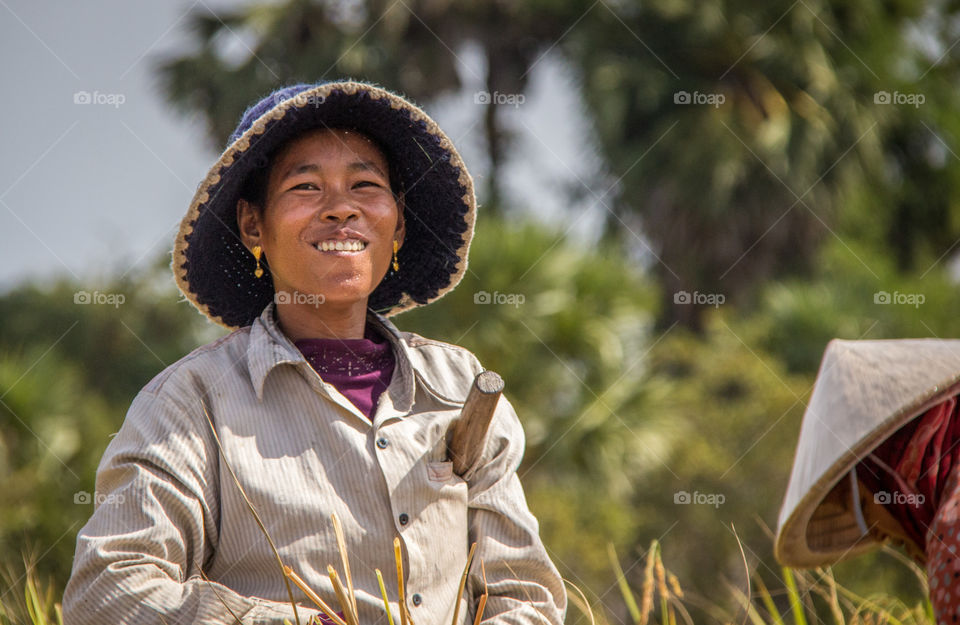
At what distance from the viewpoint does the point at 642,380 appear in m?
11.8

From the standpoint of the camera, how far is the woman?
165 centimetres

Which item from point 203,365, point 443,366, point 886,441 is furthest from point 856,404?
point 203,365

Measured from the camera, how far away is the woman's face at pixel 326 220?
76.6 inches

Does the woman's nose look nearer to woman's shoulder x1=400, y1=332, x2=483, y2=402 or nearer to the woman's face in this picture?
the woman's face

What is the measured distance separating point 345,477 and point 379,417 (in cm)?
12

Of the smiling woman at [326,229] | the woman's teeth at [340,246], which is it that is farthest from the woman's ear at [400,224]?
the woman's teeth at [340,246]

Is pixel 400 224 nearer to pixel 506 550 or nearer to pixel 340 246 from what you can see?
pixel 340 246

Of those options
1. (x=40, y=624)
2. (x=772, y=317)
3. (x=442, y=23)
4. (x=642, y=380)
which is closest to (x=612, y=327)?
(x=642, y=380)

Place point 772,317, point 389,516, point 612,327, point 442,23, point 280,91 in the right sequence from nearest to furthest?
point 389,516 → point 280,91 → point 612,327 → point 772,317 → point 442,23

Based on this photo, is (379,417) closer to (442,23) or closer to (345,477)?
(345,477)

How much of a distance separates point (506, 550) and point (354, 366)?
0.41m

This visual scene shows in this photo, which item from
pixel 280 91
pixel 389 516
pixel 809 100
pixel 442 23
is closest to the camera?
pixel 389 516

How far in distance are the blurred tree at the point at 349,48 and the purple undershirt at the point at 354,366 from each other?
12.3 m

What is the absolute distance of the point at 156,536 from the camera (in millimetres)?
1622
